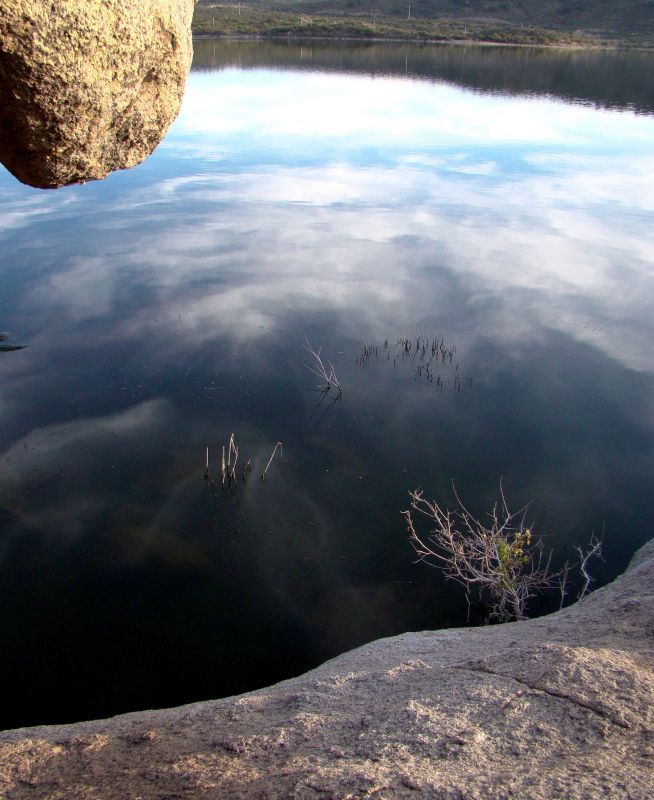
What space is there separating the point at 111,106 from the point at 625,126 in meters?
41.7

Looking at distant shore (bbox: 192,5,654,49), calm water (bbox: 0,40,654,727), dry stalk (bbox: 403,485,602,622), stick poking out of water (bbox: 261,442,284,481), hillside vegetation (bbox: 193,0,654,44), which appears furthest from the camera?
hillside vegetation (bbox: 193,0,654,44)

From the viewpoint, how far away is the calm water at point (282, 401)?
835 cm

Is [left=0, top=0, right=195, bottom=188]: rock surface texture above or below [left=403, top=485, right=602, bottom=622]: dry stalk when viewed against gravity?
above

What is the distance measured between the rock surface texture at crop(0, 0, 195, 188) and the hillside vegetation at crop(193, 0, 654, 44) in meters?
75.5

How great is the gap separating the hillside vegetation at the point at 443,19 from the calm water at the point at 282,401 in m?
58.2

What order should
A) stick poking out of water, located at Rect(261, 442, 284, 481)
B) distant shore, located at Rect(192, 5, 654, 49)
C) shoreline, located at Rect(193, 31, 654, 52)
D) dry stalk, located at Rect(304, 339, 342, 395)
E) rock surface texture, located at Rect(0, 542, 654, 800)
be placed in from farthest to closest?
distant shore, located at Rect(192, 5, 654, 49)
shoreline, located at Rect(193, 31, 654, 52)
dry stalk, located at Rect(304, 339, 342, 395)
stick poking out of water, located at Rect(261, 442, 284, 481)
rock surface texture, located at Rect(0, 542, 654, 800)

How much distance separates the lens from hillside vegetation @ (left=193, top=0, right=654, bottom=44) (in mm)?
77375

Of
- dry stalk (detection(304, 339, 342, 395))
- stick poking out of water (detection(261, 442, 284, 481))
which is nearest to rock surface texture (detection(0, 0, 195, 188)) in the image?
stick poking out of water (detection(261, 442, 284, 481))

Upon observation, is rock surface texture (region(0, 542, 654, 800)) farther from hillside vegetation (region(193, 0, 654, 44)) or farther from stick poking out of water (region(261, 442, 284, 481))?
hillside vegetation (region(193, 0, 654, 44))

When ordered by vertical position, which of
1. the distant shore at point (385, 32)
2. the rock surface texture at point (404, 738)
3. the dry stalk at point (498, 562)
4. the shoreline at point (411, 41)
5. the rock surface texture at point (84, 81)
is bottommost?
the dry stalk at point (498, 562)

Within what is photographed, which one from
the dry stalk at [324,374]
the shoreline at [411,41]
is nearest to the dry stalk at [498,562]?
the dry stalk at [324,374]

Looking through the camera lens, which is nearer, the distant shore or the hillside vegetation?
the distant shore

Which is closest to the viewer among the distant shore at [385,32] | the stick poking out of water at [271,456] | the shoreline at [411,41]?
the stick poking out of water at [271,456]

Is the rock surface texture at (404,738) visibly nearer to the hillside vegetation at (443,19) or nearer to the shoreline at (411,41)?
the shoreline at (411,41)
